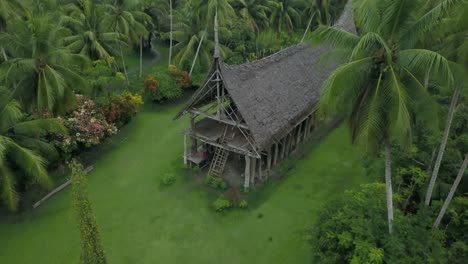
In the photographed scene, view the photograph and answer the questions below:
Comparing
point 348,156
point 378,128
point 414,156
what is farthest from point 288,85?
point 378,128

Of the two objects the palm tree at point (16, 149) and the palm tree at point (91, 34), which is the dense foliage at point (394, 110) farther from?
the palm tree at point (91, 34)

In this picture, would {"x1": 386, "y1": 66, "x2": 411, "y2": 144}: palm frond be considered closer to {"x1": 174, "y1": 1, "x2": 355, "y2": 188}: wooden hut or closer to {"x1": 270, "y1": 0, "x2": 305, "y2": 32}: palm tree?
{"x1": 174, "y1": 1, "x2": 355, "y2": 188}: wooden hut

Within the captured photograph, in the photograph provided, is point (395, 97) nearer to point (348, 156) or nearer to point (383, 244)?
point (383, 244)

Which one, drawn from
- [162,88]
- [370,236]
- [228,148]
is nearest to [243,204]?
[228,148]

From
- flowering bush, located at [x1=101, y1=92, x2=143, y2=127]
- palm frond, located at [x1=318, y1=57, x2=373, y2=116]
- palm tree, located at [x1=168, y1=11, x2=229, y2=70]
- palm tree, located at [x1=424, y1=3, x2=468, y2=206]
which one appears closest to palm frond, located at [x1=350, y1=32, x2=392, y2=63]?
palm frond, located at [x1=318, y1=57, x2=373, y2=116]

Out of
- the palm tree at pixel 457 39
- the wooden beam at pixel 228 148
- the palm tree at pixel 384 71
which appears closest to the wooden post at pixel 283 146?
the wooden beam at pixel 228 148

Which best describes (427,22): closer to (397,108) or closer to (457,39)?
(457,39)
